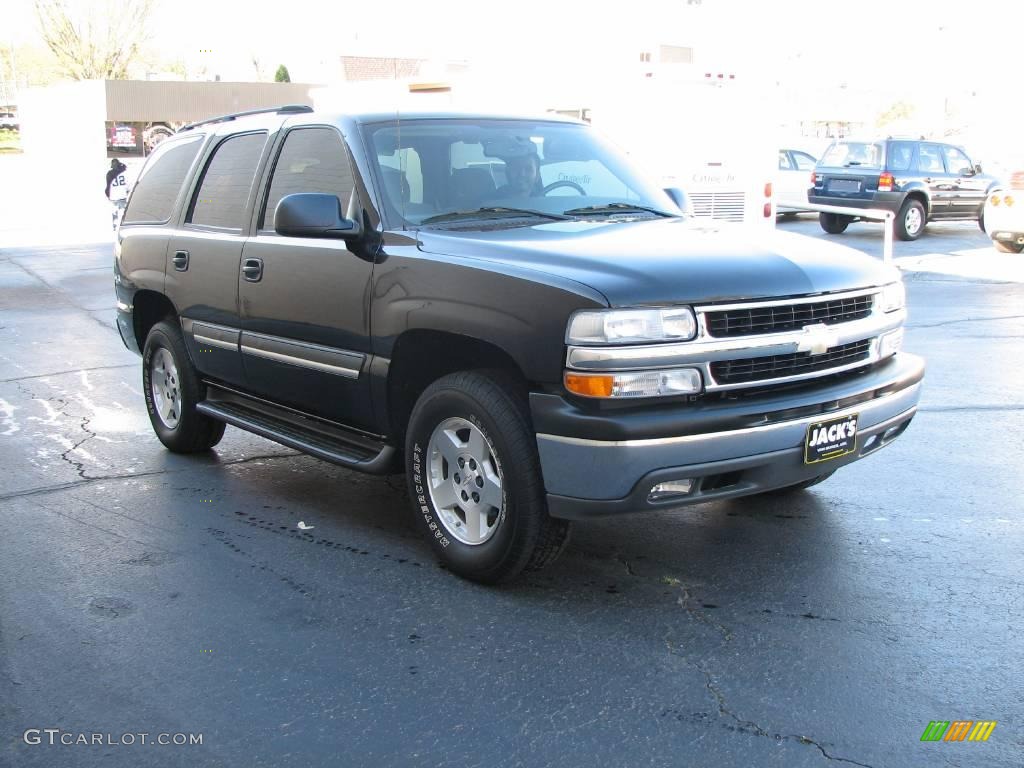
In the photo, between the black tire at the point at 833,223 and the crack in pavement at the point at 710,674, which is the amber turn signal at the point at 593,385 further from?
the black tire at the point at 833,223

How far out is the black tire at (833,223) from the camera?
70.8ft

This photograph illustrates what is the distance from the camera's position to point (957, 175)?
2117cm

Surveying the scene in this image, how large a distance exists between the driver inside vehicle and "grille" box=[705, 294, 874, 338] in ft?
4.84

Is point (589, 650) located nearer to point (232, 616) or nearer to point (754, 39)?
point (232, 616)

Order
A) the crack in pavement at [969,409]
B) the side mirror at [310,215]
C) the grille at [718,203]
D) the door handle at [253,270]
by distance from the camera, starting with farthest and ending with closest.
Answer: the grille at [718,203], the crack in pavement at [969,409], the door handle at [253,270], the side mirror at [310,215]

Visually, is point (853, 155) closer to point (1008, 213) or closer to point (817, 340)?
point (1008, 213)

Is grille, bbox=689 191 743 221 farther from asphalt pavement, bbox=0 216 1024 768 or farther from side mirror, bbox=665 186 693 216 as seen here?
side mirror, bbox=665 186 693 216

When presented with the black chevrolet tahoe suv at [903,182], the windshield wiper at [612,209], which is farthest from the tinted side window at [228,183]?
the black chevrolet tahoe suv at [903,182]

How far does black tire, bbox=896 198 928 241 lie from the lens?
67.1 feet

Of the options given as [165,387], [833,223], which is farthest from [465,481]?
[833,223]

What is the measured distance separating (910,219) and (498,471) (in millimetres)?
18162

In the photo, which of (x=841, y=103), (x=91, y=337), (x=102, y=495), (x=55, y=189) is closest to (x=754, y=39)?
(x=91, y=337)

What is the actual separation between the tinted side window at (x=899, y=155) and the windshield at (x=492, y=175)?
1646cm

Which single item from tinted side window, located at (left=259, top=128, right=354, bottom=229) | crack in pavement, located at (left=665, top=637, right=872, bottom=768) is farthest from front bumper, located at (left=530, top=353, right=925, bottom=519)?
tinted side window, located at (left=259, top=128, right=354, bottom=229)
